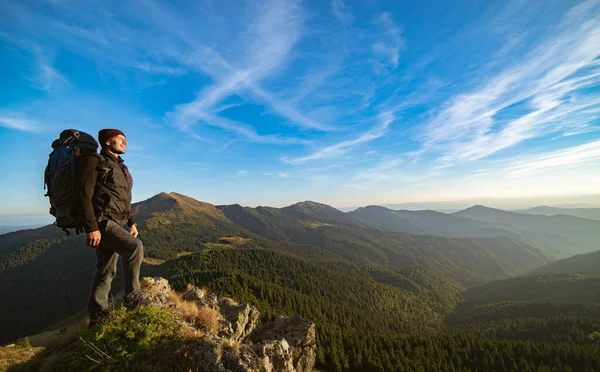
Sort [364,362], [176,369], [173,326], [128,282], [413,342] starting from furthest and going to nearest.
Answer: [413,342]
[364,362]
[128,282]
[173,326]
[176,369]

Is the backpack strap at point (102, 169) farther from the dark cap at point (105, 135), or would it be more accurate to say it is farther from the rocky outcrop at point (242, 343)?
the rocky outcrop at point (242, 343)

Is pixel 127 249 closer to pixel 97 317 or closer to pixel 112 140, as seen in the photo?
pixel 97 317

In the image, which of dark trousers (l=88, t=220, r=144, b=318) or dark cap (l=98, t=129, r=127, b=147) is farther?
dark cap (l=98, t=129, r=127, b=147)

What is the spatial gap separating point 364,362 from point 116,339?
120730mm

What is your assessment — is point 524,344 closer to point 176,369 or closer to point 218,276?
point 218,276

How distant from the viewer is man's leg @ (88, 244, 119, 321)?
6.87m

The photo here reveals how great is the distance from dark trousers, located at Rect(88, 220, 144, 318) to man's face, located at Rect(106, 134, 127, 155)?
219 cm

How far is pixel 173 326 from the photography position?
6.84m

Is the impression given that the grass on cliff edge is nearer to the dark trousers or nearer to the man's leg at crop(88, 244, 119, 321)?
the man's leg at crop(88, 244, 119, 321)

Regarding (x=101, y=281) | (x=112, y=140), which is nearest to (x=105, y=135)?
(x=112, y=140)

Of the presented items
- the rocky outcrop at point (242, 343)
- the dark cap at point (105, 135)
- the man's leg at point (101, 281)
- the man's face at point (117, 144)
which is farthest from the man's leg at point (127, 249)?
the dark cap at point (105, 135)

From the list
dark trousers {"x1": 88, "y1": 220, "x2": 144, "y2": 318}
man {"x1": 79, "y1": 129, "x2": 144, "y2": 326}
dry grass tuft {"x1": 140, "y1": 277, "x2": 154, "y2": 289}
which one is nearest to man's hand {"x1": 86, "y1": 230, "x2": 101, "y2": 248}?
man {"x1": 79, "y1": 129, "x2": 144, "y2": 326}

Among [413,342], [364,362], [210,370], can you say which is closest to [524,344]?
[413,342]

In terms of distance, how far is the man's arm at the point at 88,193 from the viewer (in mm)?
5858
